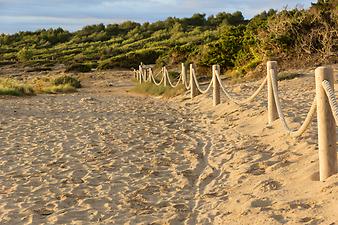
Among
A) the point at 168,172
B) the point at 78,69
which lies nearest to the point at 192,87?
the point at 168,172

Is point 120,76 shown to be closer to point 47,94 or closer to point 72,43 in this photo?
point 47,94

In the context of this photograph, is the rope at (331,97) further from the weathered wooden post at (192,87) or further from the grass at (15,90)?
the grass at (15,90)

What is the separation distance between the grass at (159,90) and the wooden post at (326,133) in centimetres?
1095

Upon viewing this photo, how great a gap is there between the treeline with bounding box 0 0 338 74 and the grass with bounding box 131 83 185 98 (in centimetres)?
308

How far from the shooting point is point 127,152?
7.02 m

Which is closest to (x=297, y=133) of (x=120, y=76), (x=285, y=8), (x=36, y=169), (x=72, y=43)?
(x=36, y=169)

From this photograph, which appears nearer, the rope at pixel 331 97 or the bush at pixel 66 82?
the rope at pixel 331 97

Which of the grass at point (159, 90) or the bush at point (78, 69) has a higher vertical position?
the bush at point (78, 69)

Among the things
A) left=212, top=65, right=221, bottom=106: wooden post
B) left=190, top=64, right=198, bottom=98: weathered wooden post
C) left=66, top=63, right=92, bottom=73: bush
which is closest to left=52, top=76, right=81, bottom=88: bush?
left=66, top=63, right=92, bottom=73: bush

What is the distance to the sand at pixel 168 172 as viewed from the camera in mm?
4203

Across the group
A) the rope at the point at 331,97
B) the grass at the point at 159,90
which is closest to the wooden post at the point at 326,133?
the rope at the point at 331,97

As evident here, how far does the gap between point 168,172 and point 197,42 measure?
36.2 metres

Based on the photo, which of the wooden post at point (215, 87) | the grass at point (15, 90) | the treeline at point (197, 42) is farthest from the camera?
the grass at point (15, 90)

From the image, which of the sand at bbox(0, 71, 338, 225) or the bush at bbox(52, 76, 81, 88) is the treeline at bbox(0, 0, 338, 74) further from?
the sand at bbox(0, 71, 338, 225)
